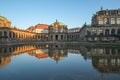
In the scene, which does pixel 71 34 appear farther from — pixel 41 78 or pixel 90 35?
pixel 41 78

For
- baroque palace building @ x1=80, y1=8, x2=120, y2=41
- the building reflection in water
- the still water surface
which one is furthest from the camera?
baroque palace building @ x1=80, y1=8, x2=120, y2=41

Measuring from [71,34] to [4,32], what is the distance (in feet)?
189

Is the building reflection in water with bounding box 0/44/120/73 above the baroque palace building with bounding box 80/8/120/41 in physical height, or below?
below

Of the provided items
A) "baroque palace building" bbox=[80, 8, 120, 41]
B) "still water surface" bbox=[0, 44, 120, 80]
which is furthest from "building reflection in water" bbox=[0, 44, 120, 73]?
"baroque palace building" bbox=[80, 8, 120, 41]

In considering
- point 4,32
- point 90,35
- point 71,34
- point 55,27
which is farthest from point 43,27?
point 90,35

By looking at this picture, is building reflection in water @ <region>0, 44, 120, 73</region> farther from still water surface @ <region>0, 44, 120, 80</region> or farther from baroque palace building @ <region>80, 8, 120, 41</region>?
Result: baroque palace building @ <region>80, 8, 120, 41</region>

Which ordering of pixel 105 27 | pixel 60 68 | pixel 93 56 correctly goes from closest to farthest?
pixel 60 68
pixel 93 56
pixel 105 27

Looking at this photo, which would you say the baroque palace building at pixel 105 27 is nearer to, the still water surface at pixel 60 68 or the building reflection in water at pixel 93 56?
the building reflection in water at pixel 93 56

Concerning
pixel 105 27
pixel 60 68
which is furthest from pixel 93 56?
pixel 105 27

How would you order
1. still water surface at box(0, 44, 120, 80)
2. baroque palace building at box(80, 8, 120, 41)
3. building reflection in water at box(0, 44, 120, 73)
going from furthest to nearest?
1. baroque palace building at box(80, 8, 120, 41)
2. building reflection in water at box(0, 44, 120, 73)
3. still water surface at box(0, 44, 120, 80)

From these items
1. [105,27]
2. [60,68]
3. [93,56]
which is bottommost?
[60,68]

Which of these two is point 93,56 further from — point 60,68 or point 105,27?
point 105,27

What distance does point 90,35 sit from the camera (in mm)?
81875

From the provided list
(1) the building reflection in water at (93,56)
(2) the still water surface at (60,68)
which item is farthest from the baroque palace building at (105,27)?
(2) the still water surface at (60,68)
